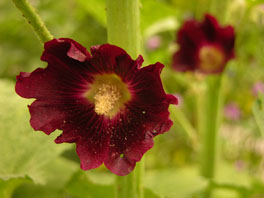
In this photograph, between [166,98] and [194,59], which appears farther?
[194,59]

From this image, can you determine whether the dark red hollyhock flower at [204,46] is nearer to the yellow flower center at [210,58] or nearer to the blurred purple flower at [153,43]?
the yellow flower center at [210,58]

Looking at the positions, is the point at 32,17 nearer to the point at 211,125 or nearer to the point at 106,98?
the point at 106,98

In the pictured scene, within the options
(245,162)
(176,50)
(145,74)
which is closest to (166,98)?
(145,74)

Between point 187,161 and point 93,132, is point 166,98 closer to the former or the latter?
point 93,132

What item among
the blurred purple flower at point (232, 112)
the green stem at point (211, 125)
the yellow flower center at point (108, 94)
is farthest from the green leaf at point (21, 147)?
the blurred purple flower at point (232, 112)

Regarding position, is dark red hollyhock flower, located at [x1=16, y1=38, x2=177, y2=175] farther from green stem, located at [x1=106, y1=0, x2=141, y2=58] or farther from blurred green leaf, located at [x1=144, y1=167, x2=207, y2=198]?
blurred green leaf, located at [x1=144, y1=167, x2=207, y2=198]

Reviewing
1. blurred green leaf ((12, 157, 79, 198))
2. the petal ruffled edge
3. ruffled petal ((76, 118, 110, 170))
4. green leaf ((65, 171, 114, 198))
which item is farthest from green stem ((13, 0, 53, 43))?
blurred green leaf ((12, 157, 79, 198))
